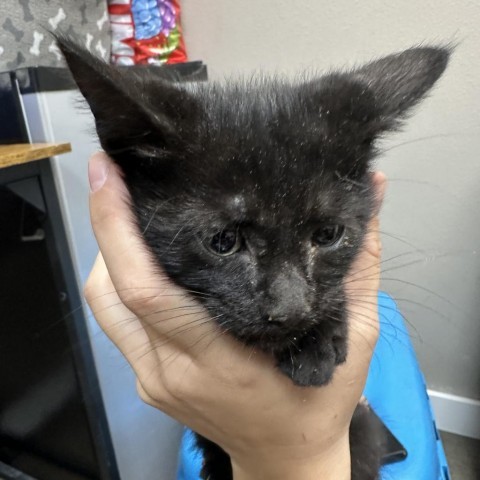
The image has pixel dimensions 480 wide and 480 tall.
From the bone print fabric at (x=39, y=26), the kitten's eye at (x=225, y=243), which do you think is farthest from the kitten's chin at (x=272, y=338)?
the bone print fabric at (x=39, y=26)

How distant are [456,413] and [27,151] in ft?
5.77

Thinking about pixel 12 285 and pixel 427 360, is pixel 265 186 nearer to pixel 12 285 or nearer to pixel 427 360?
pixel 12 285

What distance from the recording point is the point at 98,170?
2.23ft

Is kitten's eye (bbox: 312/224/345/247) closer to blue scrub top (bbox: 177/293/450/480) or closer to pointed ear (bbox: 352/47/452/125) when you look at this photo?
pointed ear (bbox: 352/47/452/125)

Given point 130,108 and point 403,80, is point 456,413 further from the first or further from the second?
point 130,108

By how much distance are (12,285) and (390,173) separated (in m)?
1.24

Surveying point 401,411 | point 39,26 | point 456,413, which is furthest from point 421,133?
point 39,26

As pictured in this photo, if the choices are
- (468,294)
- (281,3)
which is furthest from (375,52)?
(468,294)

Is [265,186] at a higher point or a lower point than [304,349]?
higher

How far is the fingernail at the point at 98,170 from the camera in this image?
0.68 metres

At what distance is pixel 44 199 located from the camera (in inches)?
46.2

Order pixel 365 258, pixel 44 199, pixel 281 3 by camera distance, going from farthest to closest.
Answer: pixel 281 3, pixel 44 199, pixel 365 258

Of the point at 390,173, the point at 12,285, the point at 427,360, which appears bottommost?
the point at 427,360

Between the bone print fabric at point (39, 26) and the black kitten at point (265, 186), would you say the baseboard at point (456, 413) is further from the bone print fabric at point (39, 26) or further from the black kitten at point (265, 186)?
the bone print fabric at point (39, 26)
